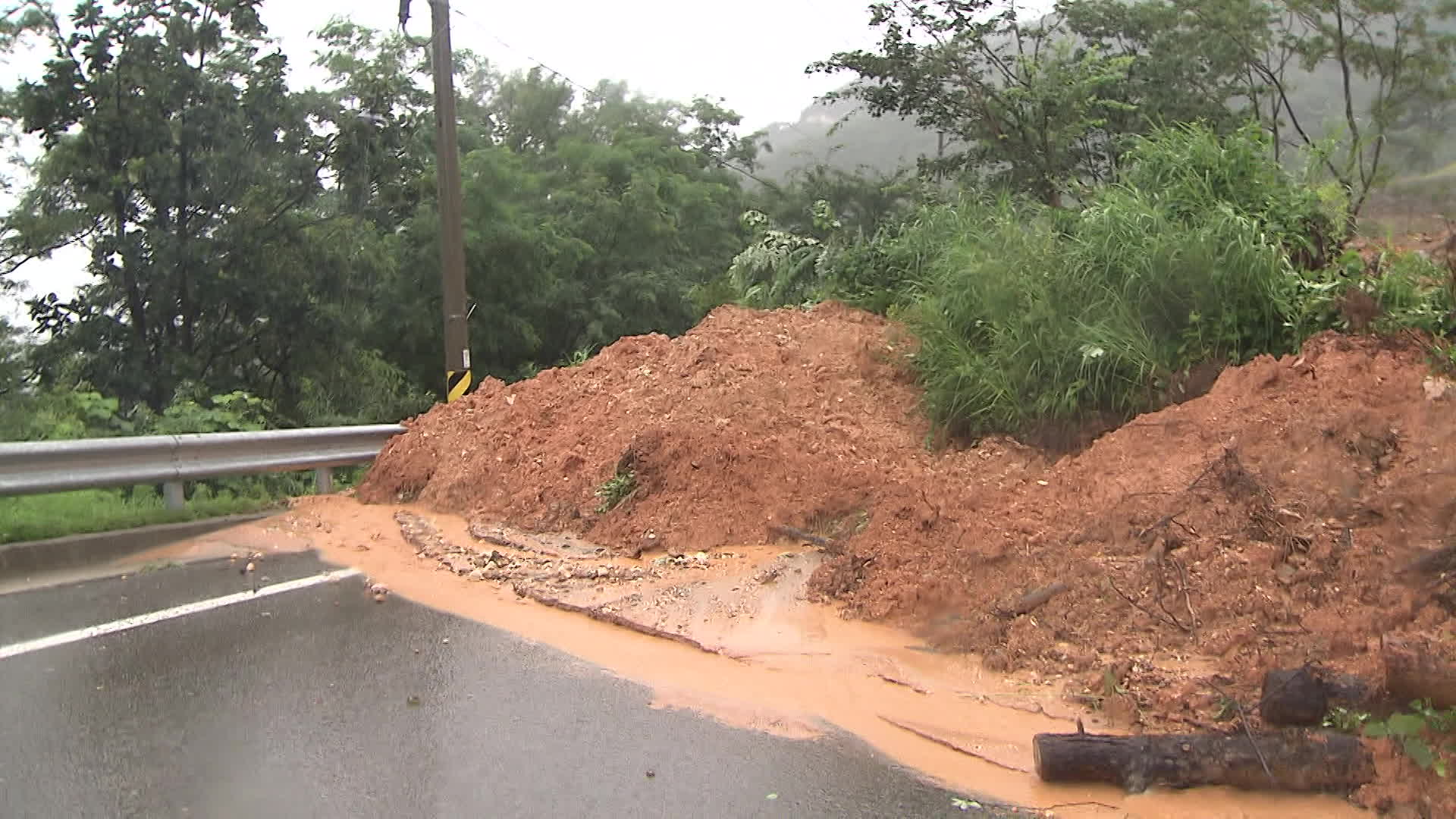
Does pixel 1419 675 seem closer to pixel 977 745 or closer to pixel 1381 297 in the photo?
pixel 977 745

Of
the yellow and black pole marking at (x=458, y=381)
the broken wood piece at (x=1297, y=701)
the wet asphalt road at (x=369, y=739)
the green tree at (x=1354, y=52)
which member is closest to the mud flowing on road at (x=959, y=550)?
the broken wood piece at (x=1297, y=701)

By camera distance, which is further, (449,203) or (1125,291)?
(449,203)

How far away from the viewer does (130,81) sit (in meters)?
16.8

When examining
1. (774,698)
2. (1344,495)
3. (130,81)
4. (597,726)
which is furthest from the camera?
(130,81)

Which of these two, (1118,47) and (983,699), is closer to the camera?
(983,699)

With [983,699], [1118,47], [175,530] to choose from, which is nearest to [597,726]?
[983,699]

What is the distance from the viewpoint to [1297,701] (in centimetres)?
419

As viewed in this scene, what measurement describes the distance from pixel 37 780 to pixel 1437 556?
5.48m

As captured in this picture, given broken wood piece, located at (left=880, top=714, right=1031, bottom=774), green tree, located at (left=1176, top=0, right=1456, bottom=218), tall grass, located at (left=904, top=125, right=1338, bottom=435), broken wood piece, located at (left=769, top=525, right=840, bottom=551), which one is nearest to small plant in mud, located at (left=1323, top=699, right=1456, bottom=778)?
broken wood piece, located at (left=880, top=714, right=1031, bottom=774)

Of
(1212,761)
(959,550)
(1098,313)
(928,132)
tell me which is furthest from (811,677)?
(928,132)

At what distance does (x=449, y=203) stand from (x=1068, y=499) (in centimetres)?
889

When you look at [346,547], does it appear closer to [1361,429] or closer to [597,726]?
[597,726]

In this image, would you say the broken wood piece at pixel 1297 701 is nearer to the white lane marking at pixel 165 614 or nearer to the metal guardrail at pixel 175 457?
the white lane marking at pixel 165 614

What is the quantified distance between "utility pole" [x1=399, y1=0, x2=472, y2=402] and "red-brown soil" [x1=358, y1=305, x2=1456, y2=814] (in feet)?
→ 10.6
